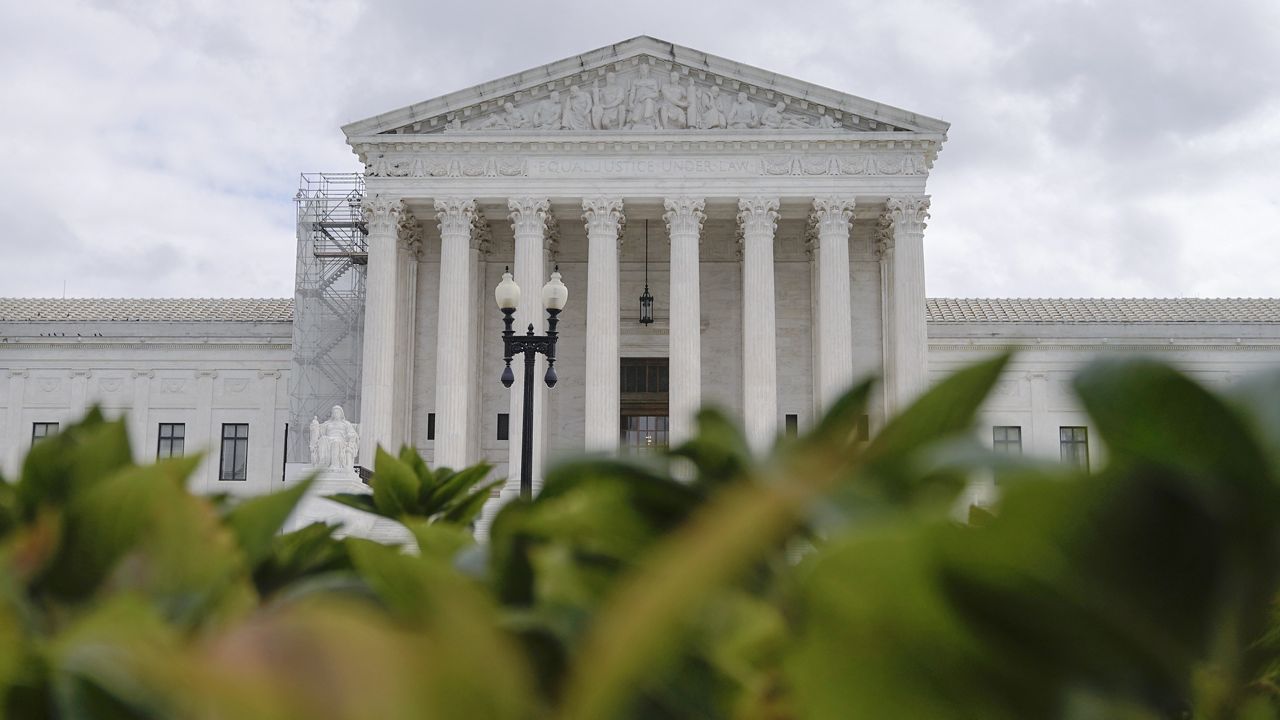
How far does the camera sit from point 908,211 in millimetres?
26703

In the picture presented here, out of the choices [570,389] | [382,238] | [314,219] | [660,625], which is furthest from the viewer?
[314,219]

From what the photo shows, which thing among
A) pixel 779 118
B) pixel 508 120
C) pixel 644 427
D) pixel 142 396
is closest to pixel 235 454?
pixel 142 396

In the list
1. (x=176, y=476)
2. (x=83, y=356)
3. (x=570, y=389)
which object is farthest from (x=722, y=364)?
(x=176, y=476)

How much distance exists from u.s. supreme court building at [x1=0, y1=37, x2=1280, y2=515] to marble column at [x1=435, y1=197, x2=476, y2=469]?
0.20 ft

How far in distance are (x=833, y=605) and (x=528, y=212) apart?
26.9 meters

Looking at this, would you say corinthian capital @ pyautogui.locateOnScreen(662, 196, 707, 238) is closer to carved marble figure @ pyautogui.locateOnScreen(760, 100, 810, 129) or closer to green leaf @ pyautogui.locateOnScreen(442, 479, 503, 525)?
carved marble figure @ pyautogui.locateOnScreen(760, 100, 810, 129)

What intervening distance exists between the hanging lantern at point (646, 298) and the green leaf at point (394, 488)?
27751 mm

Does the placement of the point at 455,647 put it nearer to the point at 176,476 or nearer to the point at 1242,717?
the point at 1242,717

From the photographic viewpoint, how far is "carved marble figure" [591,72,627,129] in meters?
27.5

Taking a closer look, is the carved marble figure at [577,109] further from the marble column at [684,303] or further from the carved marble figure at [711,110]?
the marble column at [684,303]

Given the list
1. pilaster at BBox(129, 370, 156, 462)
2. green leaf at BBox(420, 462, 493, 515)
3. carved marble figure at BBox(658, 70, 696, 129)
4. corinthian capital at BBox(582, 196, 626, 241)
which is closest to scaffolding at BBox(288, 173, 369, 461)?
pilaster at BBox(129, 370, 156, 462)

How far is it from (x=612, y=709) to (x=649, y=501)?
24cm

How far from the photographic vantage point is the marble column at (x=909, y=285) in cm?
2631

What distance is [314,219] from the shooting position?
106 feet
